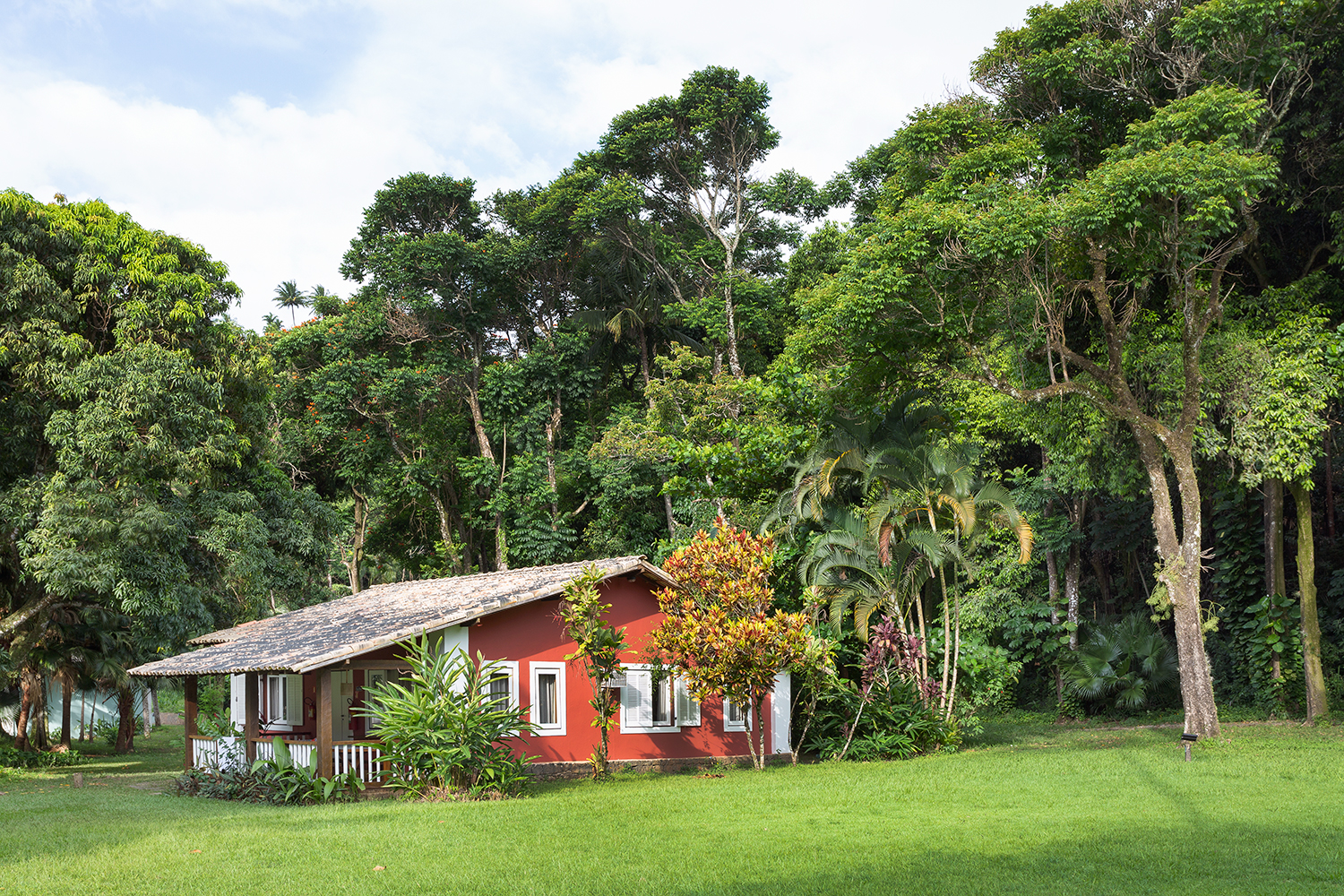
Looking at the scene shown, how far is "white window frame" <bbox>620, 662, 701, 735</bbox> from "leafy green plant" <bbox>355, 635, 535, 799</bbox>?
342 centimetres

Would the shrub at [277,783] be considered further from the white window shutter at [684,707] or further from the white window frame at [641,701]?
the white window shutter at [684,707]

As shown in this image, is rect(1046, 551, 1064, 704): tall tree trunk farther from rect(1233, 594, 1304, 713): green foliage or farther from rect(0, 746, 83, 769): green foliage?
rect(0, 746, 83, 769): green foliage

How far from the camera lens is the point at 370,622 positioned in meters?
19.5

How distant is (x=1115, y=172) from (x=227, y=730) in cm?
1810

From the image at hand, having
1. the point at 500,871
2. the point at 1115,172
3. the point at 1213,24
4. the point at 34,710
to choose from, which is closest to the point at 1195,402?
the point at 1115,172

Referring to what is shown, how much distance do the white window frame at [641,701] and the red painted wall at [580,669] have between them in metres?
0.10

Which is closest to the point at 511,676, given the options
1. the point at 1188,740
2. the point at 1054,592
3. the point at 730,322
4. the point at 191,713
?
the point at 191,713

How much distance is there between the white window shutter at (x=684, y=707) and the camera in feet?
67.2

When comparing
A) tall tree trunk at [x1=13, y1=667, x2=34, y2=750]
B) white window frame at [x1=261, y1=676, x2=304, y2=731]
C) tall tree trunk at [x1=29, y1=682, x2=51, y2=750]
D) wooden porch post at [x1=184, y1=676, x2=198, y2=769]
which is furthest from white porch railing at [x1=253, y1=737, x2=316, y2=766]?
tall tree trunk at [x1=29, y1=682, x2=51, y2=750]

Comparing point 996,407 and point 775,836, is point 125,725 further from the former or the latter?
point 775,836

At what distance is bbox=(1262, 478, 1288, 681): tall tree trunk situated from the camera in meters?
23.1

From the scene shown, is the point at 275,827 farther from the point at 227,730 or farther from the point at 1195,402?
the point at 1195,402

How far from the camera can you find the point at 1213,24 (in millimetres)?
18609

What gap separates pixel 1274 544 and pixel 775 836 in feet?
55.7
